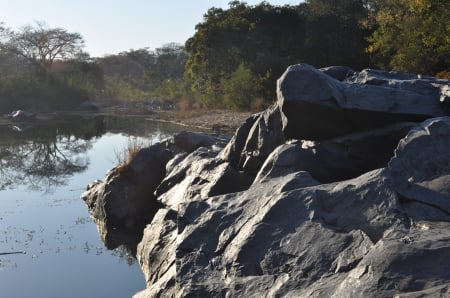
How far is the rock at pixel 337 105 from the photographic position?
620cm

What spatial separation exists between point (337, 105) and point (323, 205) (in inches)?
72.6

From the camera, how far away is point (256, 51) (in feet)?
104

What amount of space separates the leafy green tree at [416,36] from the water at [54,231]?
40.9 ft

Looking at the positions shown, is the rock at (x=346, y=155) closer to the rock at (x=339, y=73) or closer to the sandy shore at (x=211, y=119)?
the rock at (x=339, y=73)

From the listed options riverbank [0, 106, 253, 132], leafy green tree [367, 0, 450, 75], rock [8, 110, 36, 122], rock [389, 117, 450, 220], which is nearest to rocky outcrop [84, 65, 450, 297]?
rock [389, 117, 450, 220]

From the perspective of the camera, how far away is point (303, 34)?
3122 centimetres

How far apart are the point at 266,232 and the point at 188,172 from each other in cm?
441

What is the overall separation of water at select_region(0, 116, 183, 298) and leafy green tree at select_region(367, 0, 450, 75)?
12475 millimetres

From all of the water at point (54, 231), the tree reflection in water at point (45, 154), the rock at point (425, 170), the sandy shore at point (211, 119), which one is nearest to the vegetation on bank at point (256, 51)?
the sandy shore at point (211, 119)

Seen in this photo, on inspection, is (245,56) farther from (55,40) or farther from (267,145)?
(55,40)

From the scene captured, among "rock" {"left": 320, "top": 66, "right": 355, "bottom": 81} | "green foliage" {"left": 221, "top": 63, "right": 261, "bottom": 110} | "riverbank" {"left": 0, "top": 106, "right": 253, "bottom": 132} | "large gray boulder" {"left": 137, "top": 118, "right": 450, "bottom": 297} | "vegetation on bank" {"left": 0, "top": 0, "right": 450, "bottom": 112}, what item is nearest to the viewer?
"large gray boulder" {"left": 137, "top": 118, "right": 450, "bottom": 297}

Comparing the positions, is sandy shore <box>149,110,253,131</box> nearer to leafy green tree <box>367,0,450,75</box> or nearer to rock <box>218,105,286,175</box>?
leafy green tree <box>367,0,450,75</box>

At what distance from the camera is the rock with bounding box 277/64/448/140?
6199 millimetres

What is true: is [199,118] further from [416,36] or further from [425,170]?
[425,170]
